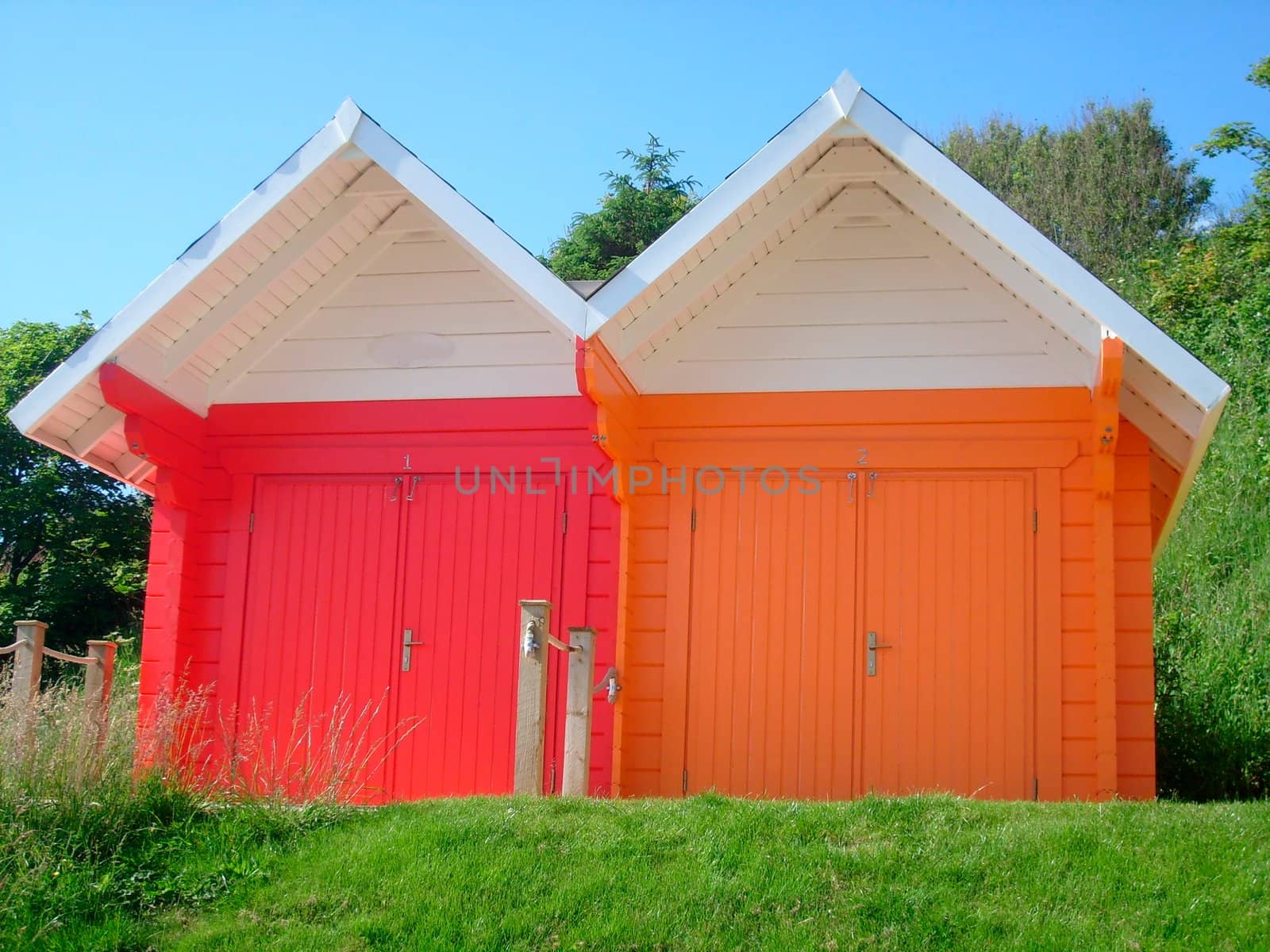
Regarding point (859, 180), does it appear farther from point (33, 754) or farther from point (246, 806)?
point (33, 754)

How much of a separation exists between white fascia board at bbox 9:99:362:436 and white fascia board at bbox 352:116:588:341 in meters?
0.21

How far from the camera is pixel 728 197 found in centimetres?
824

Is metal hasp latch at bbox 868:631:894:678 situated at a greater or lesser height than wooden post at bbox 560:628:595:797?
greater

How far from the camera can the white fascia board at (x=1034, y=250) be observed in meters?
7.76

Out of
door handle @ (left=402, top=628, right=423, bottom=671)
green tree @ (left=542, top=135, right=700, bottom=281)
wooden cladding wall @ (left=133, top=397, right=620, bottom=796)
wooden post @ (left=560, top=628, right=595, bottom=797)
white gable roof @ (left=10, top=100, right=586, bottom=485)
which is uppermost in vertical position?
green tree @ (left=542, top=135, right=700, bottom=281)

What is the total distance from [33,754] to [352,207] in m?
4.32

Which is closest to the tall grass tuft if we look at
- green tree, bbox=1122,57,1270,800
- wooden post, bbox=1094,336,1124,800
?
wooden post, bbox=1094,336,1124,800

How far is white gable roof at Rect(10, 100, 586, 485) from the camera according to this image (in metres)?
8.63

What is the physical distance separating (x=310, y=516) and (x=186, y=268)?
6.54 ft

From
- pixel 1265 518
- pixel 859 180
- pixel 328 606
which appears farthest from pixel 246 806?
pixel 1265 518

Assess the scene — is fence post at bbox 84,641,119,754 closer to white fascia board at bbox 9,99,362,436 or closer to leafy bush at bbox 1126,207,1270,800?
white fascia board at bbox 9,99,362,436

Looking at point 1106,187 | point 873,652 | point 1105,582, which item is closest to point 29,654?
point 873,652

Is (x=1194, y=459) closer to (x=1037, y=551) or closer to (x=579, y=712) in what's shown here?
(x=1037, y=551)

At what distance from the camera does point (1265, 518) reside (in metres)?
17.8
